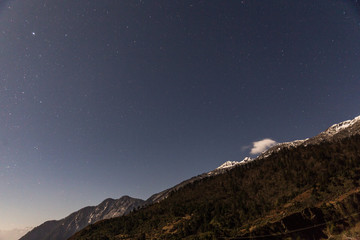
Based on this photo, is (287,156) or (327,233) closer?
(327,233)

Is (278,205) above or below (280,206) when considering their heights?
below

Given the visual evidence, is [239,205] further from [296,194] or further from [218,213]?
[296,194]

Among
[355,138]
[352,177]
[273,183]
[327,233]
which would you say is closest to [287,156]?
[273,183]

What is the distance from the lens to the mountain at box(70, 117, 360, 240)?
1202 inches

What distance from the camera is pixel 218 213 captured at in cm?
8531

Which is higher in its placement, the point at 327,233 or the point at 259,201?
the point at 327,233

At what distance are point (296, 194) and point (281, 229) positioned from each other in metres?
52.7

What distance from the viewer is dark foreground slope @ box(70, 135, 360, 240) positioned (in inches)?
1220

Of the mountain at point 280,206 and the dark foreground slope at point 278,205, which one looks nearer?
the mountain at point 280,206

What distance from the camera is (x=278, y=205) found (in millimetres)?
67188

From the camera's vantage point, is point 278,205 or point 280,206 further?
point 278,205

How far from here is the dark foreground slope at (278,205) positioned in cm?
3100

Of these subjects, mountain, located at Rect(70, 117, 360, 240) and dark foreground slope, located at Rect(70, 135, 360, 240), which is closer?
mountain, located at Rect(70, 117, 360, 240)

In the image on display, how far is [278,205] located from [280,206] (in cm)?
371
